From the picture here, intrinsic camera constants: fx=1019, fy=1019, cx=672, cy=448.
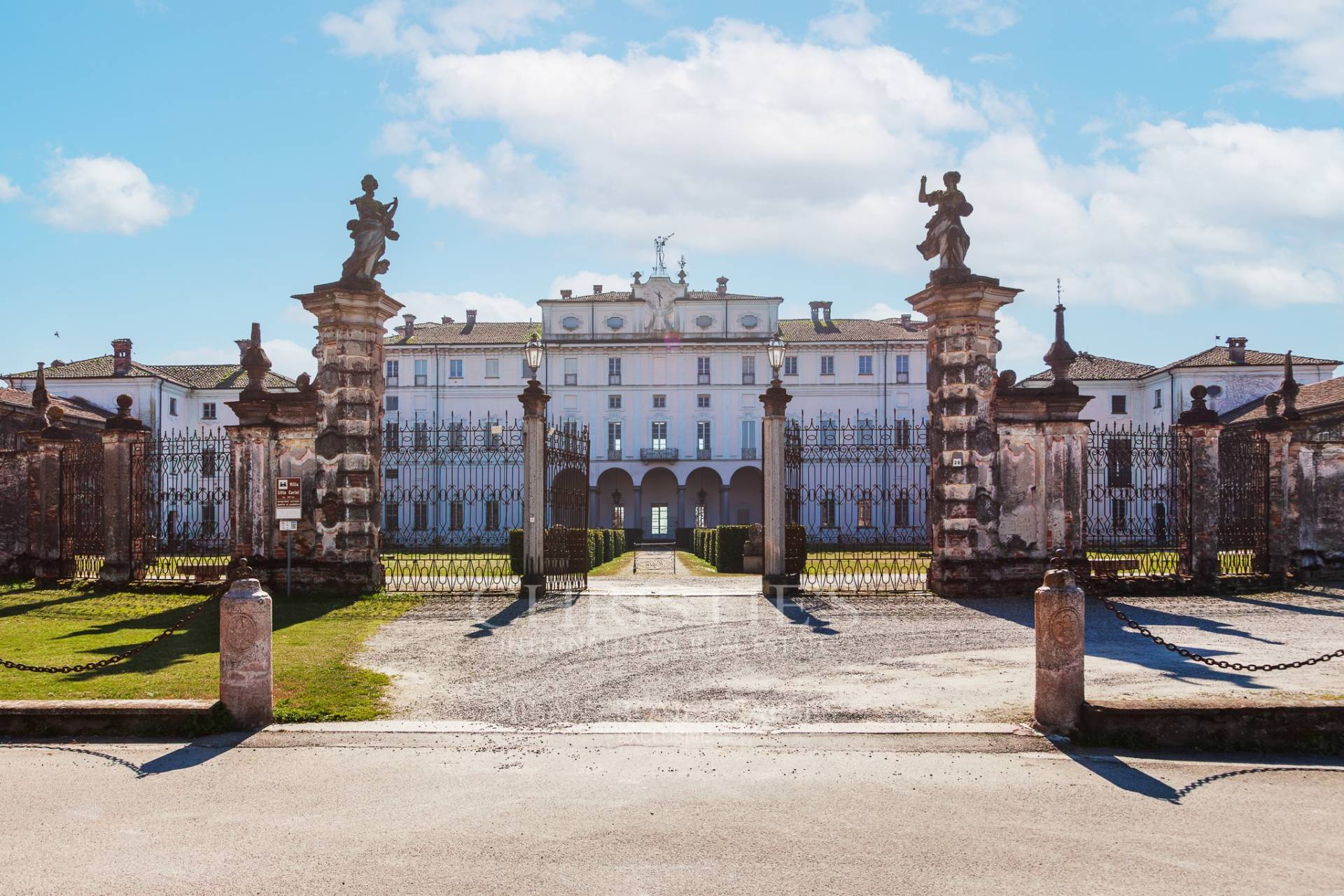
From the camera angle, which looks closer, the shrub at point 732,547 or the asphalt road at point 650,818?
the asphalt road at point 650,818

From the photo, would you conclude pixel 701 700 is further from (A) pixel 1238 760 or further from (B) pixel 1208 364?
(B) pixel 1208 364

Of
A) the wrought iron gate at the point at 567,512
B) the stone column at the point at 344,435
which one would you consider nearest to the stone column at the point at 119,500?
the stone column at the point at 344,435

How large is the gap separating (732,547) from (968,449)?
1183 centimetres

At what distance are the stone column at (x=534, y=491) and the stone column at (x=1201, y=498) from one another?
9.63m

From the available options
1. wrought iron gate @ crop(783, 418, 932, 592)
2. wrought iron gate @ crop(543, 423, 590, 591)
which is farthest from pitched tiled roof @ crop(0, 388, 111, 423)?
wrought iron gate @ crop(783, 418, 932, 592)

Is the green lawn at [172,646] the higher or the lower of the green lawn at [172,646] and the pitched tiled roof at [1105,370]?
the lower

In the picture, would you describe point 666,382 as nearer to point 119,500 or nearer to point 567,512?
point 567,512

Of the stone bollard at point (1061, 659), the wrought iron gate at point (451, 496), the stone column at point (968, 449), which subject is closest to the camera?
the stone bollard at point (1061, 659)

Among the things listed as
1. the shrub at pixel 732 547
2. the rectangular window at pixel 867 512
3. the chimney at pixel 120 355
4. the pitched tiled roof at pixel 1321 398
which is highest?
the chimney at pixel 120 355

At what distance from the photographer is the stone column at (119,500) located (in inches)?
616

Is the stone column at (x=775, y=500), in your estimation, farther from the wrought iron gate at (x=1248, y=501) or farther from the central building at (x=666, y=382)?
the central building at (x=666, y=382)

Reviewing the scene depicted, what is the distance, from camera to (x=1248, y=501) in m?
17.8

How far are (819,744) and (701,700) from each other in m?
1.56

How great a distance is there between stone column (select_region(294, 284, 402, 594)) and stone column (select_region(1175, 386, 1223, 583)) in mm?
12052
